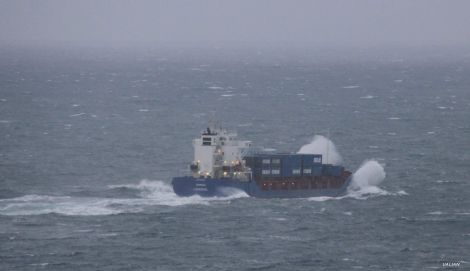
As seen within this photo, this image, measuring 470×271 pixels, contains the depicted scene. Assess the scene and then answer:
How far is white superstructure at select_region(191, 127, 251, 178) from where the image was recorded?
365 ft

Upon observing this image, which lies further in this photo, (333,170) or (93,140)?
(93,140)

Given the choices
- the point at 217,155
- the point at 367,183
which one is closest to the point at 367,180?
the point at 367,183

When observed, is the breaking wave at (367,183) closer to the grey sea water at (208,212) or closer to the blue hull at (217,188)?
the grey sea water at (208,212)

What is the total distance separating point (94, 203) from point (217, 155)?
11518 mm

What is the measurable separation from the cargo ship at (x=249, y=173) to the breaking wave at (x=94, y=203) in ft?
3.14

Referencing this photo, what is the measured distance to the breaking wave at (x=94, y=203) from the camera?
103938 millimetres

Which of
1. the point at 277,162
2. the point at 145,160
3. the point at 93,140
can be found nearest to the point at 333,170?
the point at 277,162

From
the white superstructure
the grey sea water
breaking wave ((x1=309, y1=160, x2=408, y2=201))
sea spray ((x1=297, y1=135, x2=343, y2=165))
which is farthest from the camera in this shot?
sea spray ((x1=297, y1=135, x2=343, y2=165))

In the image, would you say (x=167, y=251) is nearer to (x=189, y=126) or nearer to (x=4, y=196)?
(x=4, y=196)

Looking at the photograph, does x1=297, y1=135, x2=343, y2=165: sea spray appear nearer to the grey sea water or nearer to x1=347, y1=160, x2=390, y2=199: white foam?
the grey sea water

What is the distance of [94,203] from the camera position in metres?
107

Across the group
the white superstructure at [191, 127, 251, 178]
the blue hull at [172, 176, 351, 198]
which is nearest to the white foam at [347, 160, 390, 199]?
the blue hull at [172, 176, 351, 198]

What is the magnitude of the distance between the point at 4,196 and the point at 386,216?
31.9 m

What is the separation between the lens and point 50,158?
5443 inches
